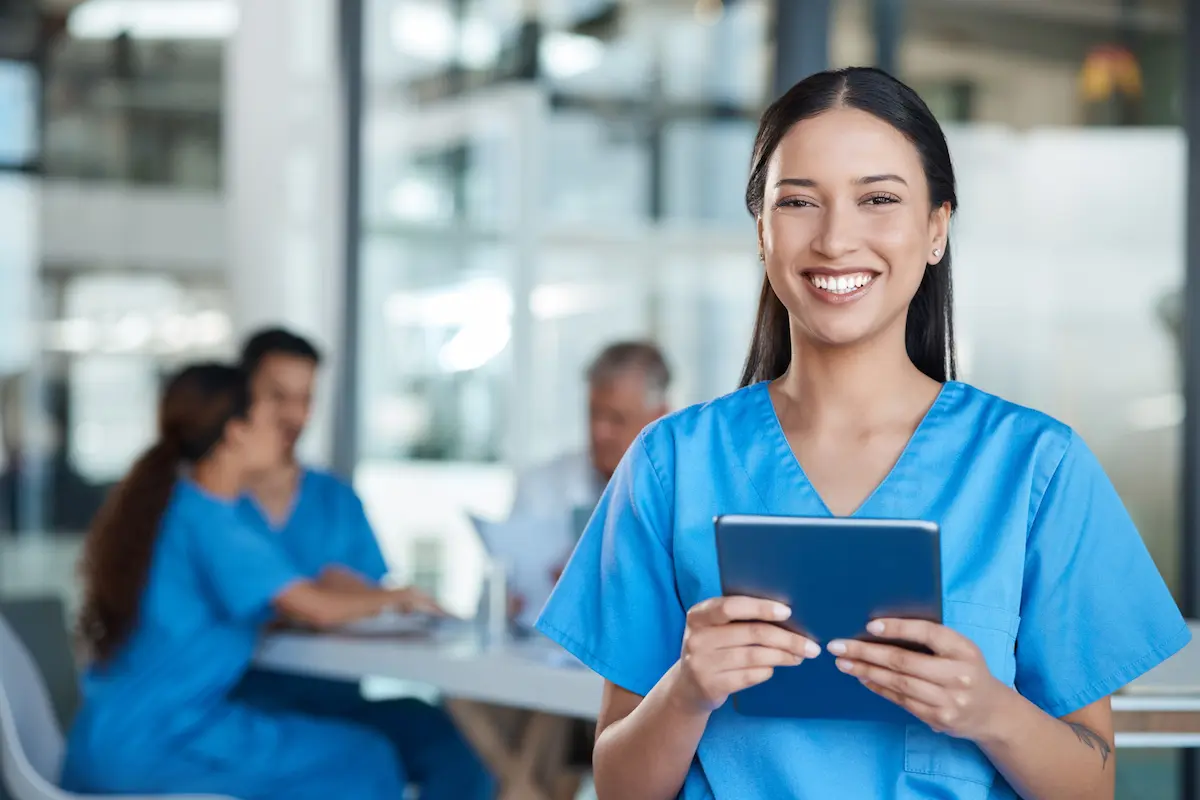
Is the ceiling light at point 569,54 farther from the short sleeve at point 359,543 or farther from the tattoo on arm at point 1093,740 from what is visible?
the tattoo on arm at point 1093,740

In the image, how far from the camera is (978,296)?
16.0 ft

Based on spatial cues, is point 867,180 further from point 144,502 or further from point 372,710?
point 372,710

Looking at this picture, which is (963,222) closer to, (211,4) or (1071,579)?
(211,4)

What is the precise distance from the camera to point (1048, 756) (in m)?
1.28

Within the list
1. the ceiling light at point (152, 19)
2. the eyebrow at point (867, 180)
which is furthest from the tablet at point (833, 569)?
the ceiling light at point (152, 19)

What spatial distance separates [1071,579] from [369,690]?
497 centimetres

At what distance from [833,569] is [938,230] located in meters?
0.41

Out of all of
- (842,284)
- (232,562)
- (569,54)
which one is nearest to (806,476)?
(842,284)

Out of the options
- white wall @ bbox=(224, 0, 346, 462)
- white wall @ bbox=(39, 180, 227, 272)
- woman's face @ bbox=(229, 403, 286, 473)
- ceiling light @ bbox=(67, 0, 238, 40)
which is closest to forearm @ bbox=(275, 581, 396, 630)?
woman's face @ bbox=(229, 403, 286, 473)

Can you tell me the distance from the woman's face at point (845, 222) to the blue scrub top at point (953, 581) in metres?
0.14

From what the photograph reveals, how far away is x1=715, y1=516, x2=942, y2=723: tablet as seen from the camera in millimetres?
1155

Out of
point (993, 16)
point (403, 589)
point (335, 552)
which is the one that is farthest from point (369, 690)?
point (993, 16)

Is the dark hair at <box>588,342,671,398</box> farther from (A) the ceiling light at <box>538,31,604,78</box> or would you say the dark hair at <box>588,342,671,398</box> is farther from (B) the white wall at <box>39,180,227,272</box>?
(A) the ceiling light at <box>538,31,604,78</box>

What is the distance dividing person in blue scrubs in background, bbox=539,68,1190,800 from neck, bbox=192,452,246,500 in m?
2.16
